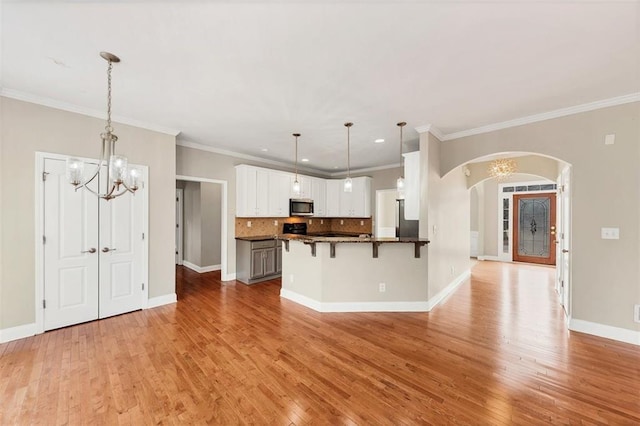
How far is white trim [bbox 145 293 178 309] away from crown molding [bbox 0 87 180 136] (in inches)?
101

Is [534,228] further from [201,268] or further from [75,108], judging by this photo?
[75,108]

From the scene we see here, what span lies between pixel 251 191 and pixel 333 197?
255cm

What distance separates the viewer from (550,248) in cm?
703

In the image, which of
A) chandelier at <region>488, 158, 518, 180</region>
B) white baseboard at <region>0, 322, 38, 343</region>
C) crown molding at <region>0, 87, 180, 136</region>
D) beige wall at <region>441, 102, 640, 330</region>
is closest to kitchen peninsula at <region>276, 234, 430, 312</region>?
beige wall at <region>441, 102, 640, 330</region>

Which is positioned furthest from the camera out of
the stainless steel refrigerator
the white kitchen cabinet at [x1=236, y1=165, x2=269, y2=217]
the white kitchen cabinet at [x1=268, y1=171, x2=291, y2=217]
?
the white kitchen cabinet at [x1=268, y1=171, x2=291, y2=217]

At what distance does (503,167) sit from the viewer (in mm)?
5395

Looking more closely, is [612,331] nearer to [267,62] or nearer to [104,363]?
[267,62]

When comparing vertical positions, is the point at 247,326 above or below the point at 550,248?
below

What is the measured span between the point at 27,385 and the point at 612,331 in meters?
5.89

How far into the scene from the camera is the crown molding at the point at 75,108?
9.34 feet

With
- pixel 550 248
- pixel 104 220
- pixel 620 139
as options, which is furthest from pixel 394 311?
pixel 550 248

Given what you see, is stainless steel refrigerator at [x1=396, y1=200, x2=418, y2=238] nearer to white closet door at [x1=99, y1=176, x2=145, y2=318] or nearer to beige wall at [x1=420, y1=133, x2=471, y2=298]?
beige wall at [x1=420, y1=133, x2=471, y2=298]

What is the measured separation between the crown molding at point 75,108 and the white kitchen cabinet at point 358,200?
4.50 metres

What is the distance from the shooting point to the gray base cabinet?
5254mm
